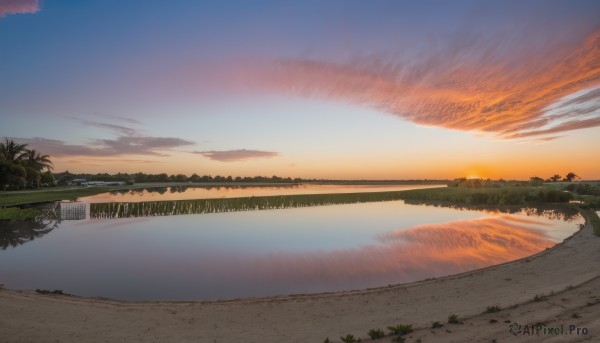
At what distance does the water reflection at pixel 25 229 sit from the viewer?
1862 centimetres

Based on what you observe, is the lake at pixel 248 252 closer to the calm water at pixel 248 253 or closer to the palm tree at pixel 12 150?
the calm water at pixel 248 253

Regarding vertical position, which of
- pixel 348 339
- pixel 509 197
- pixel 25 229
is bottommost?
pixel 25 229

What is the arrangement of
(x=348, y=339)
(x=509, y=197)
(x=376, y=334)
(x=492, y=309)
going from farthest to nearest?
(x=509, y=197)
(x=492, y=309)
(x=376, y=334)
(x=348, y=339)

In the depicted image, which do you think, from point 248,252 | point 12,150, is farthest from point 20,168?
point 248,252

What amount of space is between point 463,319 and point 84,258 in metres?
15.7

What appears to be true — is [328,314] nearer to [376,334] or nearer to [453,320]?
[376,334]

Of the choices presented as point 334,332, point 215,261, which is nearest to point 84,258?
point 215,261

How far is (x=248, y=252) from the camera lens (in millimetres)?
16844

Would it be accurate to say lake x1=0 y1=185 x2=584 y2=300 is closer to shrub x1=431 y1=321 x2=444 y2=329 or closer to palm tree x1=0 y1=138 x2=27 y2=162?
shrub x1=431 y1=321 x2=444 y2=329

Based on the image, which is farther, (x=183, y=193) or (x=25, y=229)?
(x=183, y=193)

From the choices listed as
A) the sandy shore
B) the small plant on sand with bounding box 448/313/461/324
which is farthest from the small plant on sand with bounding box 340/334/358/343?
the small plant on sand with bounding box 448/313/461/324

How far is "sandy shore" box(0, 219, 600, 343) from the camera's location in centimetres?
668

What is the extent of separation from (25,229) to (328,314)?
77.6ft

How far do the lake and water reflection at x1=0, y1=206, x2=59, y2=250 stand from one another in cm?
10
